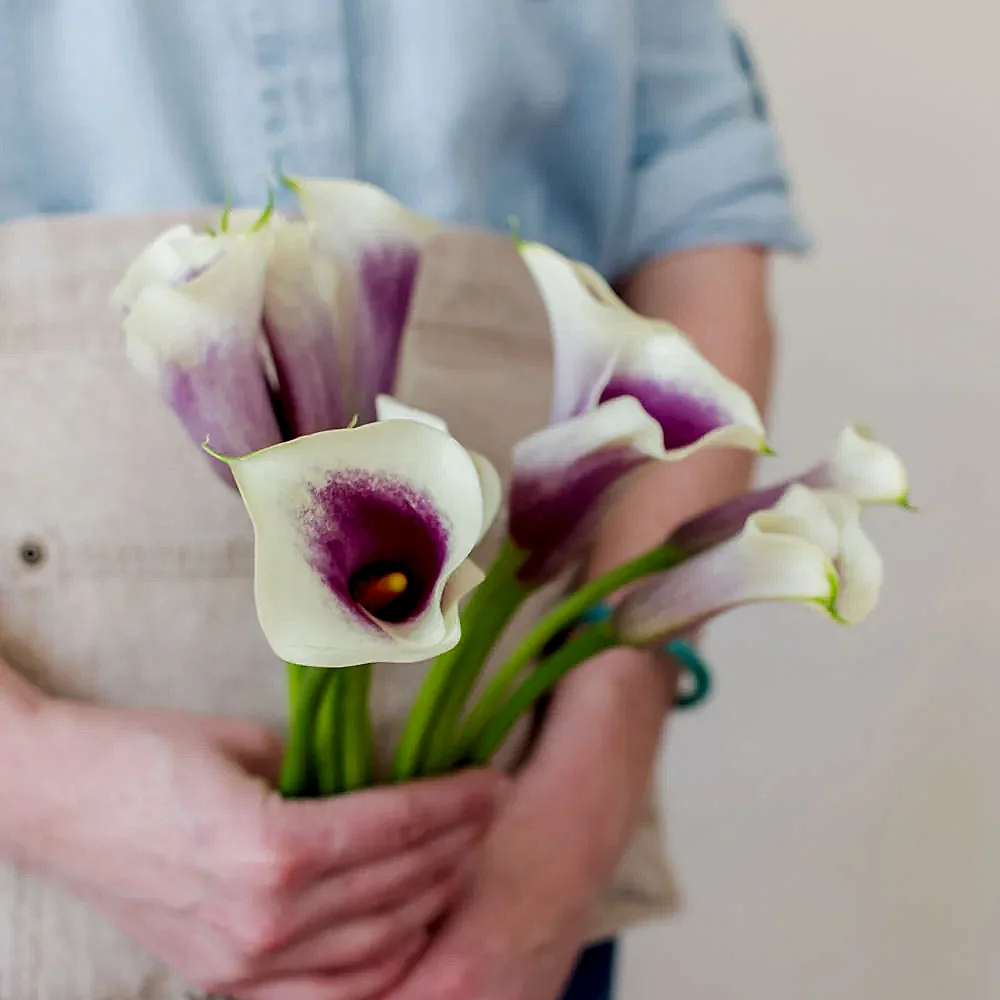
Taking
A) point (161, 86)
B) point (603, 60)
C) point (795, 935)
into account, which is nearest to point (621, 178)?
point (603, 60)

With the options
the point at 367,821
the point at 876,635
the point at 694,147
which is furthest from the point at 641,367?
the point at 876,635

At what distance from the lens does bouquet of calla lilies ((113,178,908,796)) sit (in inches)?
5.6

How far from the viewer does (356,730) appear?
211 mm

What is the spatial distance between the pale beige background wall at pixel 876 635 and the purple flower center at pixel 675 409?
0.45 meters

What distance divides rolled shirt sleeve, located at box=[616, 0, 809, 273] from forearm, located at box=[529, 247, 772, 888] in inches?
0.5

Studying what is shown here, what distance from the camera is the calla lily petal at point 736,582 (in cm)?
17

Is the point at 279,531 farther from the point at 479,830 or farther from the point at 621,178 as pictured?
Answer: the point at 621,178

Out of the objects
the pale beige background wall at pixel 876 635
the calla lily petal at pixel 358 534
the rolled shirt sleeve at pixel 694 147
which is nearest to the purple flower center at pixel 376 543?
the calla lily petal at pixel 358 534

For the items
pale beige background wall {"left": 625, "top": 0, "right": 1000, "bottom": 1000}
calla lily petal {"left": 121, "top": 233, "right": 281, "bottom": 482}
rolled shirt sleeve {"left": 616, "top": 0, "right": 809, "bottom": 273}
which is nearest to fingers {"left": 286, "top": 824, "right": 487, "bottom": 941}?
calla lily petal {"left": 121, "top": 233, "right": 281, "bottom": 482}

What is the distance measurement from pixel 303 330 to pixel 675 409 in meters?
0.07

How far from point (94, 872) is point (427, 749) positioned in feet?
0.29

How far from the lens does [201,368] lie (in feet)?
0.57

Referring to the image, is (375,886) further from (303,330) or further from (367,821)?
(303,330)

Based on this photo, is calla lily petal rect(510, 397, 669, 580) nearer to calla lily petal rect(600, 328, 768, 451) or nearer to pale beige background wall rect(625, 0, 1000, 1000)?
calla lily petal rect(600, 328, 768, 451)
